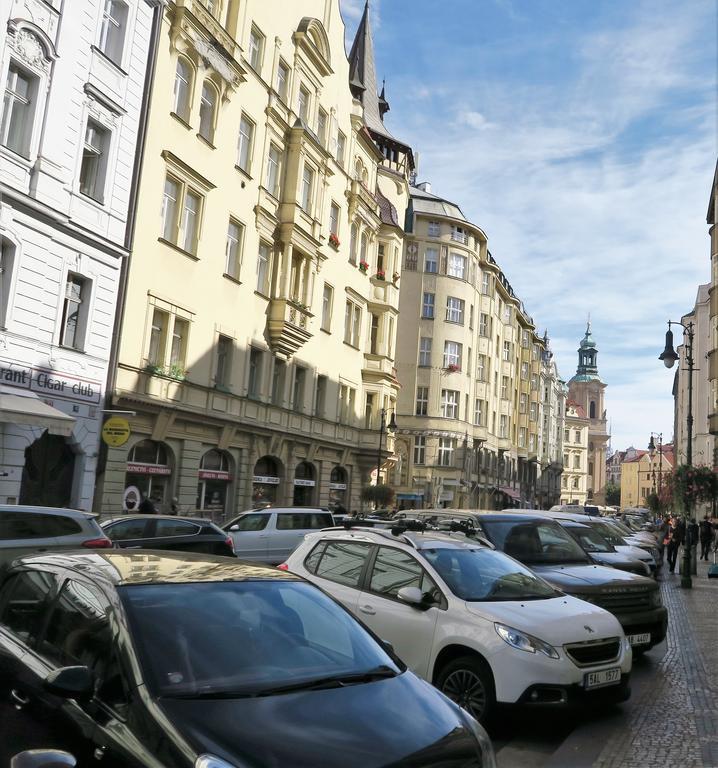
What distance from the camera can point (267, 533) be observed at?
64.8 feet

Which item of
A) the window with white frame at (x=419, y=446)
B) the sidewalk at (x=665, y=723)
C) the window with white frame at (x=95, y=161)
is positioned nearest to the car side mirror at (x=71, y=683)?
the sidewalk at (x=665, y=723)

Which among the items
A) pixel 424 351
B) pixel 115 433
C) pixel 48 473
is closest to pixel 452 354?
pixel 424 351

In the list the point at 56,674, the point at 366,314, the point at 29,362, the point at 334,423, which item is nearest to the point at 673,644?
the point at 56,674

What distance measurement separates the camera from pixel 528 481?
88.9m

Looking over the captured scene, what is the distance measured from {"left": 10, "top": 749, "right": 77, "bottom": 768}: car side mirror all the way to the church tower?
551 ft

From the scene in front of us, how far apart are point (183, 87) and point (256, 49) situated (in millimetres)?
5192

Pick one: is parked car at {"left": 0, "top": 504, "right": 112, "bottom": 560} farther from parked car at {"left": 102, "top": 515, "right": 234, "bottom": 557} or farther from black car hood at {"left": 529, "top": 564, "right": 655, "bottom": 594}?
black car hood at {"left": 529, "top": 564, "right": 655, "bottom": 594}

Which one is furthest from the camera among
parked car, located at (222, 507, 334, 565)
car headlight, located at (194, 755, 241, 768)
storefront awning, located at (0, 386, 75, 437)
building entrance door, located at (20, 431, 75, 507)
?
building entrance door, located at (20, 431, 75, 507)

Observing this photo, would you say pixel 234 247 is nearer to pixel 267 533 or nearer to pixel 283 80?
pixel 283 80

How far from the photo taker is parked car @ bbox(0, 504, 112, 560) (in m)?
11.0

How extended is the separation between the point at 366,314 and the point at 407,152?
17012 millimetres

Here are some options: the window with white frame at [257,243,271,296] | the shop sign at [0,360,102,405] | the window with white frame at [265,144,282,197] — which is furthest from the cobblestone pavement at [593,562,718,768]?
the window with white frame at [265,144,282,197]

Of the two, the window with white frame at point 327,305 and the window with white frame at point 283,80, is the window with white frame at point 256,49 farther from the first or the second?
the window with white frame at point 327,305

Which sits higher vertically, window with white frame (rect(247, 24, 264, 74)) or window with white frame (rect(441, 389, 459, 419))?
window with white frame (rect(247, 24, 264, 74))
